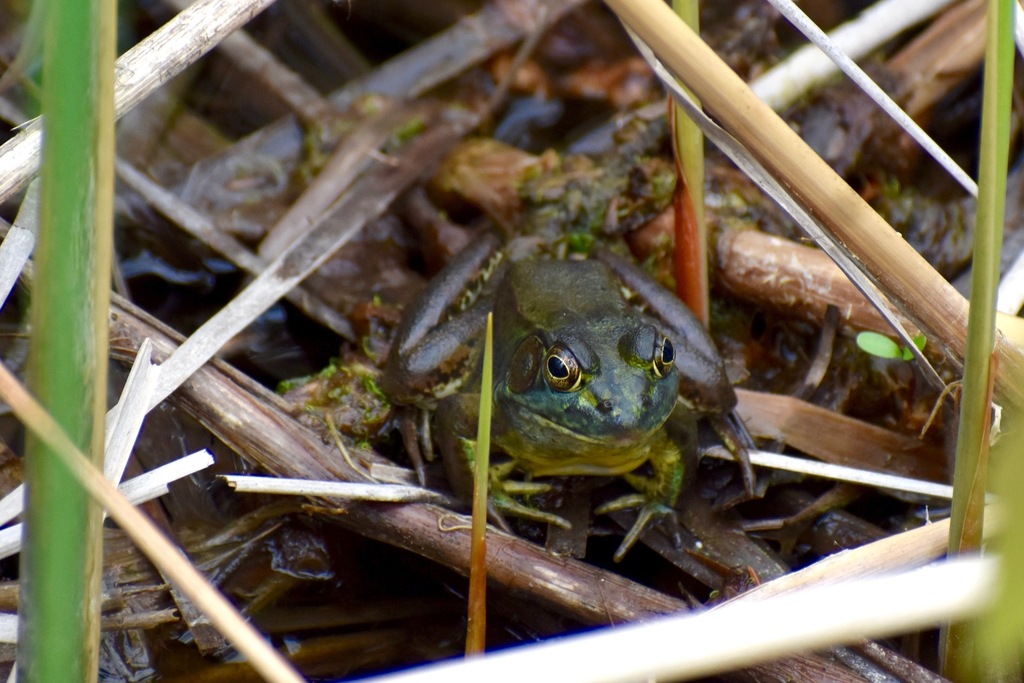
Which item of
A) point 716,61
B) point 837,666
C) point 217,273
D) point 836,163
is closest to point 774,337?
point 836,163

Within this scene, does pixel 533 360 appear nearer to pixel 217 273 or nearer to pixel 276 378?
pixel 276 378

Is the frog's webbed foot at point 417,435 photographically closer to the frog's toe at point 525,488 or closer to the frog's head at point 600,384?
the frog's toe at point 525,488

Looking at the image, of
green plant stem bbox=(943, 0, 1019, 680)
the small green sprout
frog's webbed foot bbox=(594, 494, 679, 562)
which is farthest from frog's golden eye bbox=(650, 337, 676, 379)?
green plant stem bbox=(943, 0, 1019, 680)

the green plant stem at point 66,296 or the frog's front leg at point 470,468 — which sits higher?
the frog's front leg at point 470,468

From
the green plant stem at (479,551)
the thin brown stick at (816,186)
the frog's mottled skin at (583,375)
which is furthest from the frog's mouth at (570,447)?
the thin brown stick at (816,186)

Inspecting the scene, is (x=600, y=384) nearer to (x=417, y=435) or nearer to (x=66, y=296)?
(x=417, y=435)

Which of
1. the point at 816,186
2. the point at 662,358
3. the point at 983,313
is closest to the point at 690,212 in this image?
the point at 662,358
